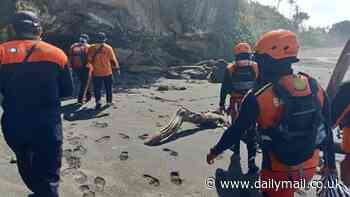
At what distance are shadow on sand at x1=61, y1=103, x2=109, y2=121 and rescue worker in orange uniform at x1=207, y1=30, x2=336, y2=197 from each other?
18.8 feet

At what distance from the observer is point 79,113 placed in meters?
8.61

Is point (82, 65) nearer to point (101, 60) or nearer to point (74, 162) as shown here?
point (101, 60)

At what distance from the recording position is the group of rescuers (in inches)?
109

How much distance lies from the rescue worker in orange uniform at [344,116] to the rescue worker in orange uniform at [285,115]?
0.33m

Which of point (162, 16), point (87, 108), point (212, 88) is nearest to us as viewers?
point (87, 108)

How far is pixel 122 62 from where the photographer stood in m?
16.4

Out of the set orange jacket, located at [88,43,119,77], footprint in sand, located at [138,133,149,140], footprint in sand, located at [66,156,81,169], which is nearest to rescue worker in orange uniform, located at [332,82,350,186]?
footprint in sand, located at [66,156,81,169]

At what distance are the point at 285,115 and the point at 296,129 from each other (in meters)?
0.14

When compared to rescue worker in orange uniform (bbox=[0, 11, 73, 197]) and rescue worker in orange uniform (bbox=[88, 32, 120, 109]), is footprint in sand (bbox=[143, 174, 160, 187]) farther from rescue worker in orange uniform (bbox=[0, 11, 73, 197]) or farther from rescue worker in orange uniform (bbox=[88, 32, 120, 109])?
rescue worker in orange uniform (bbox=[88, 32, 120, 109])

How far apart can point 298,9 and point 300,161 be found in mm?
61988

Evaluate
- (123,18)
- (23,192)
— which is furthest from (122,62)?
(23,192)

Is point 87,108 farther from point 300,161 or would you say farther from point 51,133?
point 300,161

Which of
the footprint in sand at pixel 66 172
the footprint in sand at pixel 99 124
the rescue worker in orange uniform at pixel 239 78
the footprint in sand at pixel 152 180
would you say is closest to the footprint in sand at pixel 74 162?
the footprint in sand at pixel 66 172

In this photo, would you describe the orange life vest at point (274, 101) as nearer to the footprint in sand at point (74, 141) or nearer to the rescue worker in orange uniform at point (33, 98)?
the rescue worker in orange uniform at point (33, 98)
